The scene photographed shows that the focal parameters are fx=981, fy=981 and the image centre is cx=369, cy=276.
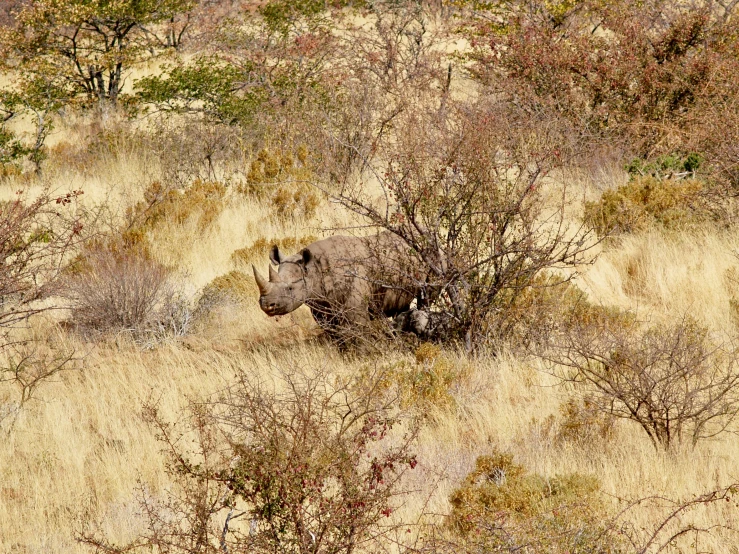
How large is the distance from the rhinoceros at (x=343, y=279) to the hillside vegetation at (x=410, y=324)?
4.9 inches

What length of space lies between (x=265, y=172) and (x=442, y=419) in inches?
304

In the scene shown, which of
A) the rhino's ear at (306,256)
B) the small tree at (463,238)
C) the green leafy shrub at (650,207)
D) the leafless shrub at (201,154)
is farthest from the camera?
the leafless shrub at (201,154)

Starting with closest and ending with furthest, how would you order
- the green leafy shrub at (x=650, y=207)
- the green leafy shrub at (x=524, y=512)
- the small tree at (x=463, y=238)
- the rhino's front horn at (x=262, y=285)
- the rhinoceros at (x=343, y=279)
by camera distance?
the green leafy shrub at (x=524, y=512)
the rhino's front horn at (x=262, y=285)
the small tree at (x=463, y=238)
the rhinoceros at (x=343, y=279)
the green leafy shrub at (x=650, y=207)

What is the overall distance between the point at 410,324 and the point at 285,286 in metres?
1.25

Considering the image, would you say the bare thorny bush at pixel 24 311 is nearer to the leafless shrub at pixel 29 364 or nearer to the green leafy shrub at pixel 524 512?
the leafless shrub at pixel 29 364

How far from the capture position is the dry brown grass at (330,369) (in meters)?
6.47

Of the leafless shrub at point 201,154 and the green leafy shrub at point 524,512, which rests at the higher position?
the leafless shrub at point 201,154

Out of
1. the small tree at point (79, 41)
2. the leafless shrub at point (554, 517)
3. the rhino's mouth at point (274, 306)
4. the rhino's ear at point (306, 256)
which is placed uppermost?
the small tree at point (79, 41)

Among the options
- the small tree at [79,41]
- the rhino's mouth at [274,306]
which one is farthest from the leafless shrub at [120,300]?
the small tree at [79,41]

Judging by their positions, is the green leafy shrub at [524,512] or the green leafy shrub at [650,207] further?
the green leafy shrub at [650,207]

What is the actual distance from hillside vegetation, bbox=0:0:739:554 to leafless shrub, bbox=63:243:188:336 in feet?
→ 0.09

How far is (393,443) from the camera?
24.2 ft

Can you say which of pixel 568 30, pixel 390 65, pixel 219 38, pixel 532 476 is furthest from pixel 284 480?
pixel 219 38

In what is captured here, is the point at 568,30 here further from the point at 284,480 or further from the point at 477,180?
the point at 284,480
